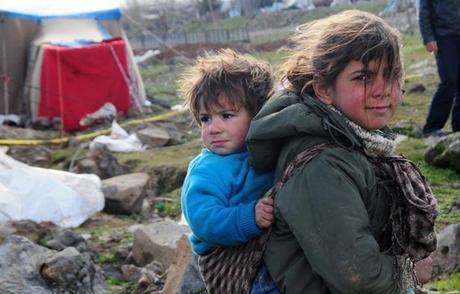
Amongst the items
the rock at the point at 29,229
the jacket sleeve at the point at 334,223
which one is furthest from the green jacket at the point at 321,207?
the rock at the point at 29,229

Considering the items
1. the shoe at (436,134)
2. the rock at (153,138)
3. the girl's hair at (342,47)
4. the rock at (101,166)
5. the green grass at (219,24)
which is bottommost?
the green grass at (219,24)

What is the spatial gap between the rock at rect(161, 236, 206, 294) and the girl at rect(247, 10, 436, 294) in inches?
86.7

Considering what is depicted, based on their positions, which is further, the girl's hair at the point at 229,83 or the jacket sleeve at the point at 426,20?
the jacket sleeve at the point at 426,20

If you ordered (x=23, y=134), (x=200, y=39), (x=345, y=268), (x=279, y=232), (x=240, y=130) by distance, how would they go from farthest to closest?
(x=200, y=39) → (x=23, y=134) → (x=240, y=130) → (x=279, y=232) → (x=345, y=268)

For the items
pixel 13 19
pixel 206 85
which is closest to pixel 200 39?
pixel 13 19

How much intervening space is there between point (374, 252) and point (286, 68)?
562 mm

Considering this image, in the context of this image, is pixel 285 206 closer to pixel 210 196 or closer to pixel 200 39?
pixel 210 196

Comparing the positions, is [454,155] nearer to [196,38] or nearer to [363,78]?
[363,78]

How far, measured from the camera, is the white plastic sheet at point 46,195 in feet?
22.5

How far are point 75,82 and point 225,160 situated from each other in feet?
38.0

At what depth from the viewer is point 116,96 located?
14102 millimetres

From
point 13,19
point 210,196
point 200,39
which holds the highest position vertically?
point 210,196

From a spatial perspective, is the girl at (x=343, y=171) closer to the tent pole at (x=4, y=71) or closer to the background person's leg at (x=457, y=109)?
the background person's leg at (x=457, y=109)

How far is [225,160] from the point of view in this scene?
90.9 inches
